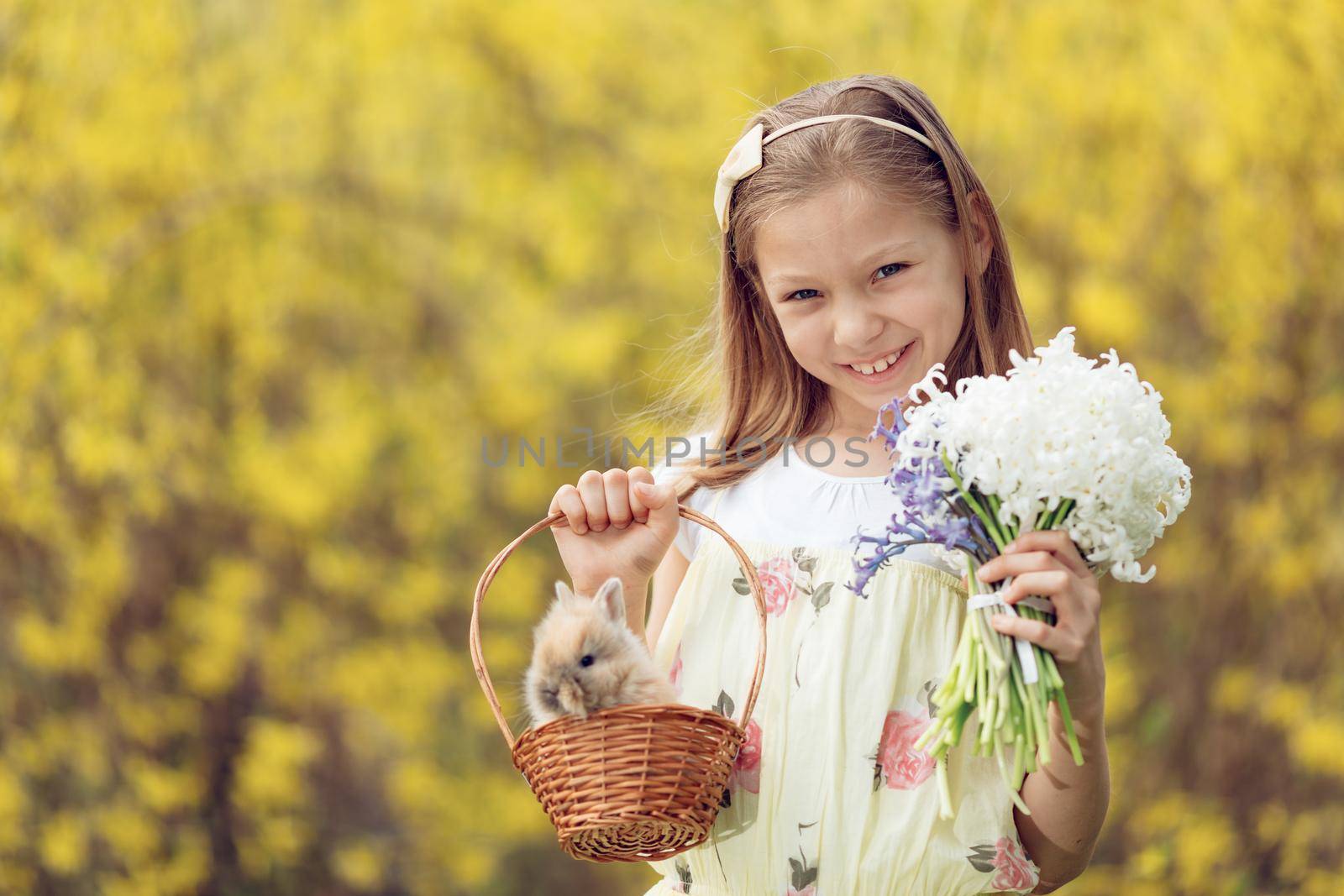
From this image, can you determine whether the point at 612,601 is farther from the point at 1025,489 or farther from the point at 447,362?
the point at 447,362

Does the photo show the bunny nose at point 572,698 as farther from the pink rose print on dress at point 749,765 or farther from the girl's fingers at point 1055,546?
the girl's fingers at point 1055,546

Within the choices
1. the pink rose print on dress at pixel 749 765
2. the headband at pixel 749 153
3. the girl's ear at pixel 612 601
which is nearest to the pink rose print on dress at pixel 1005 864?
the pink rose print on dress at pixel 749 765

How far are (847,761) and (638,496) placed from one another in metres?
0.45

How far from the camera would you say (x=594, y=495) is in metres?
1.69

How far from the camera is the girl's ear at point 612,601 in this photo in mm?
1541

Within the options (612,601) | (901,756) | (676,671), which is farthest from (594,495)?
(901,756)

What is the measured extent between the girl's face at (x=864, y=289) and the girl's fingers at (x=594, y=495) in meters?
0.33

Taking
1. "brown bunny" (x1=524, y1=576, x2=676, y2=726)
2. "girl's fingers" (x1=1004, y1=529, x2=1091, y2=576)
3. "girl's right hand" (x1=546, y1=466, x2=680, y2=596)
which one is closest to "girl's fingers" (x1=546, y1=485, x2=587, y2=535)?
"girl's right hand" (x1=546, y1=466, x2=680, y2=596)

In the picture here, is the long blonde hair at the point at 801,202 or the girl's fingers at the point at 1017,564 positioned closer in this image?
the girl's fingers at the point at 1017,564

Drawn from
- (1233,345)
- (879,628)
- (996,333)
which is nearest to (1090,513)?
(879,628)

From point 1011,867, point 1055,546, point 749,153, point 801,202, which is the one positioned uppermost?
point 749,153

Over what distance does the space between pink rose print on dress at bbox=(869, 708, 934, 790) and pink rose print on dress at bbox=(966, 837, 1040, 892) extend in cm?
11

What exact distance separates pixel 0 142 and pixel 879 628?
10.4 feet

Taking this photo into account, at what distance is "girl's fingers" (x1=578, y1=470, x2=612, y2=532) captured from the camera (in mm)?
1690
